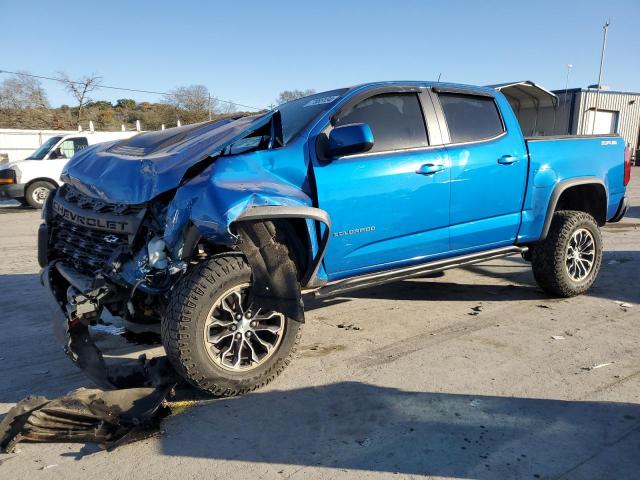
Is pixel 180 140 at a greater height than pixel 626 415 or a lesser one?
greater

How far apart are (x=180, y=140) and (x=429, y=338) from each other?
257cm

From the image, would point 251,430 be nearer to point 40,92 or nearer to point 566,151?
point 566,151

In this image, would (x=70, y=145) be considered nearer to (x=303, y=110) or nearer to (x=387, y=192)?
(x=303, y=110)

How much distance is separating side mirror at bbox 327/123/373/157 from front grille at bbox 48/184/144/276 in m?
1.36

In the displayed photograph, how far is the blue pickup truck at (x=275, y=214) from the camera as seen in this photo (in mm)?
3146

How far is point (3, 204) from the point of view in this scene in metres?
15.7

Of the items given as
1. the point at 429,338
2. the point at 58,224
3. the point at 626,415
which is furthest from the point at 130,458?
the point at 626,415

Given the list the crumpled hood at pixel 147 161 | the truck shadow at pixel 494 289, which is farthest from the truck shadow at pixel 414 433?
the truck shadow at pixel 494 289

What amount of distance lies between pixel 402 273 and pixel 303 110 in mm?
1541

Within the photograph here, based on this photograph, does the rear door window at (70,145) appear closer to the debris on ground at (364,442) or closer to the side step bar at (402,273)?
the side step bar at (402,273)

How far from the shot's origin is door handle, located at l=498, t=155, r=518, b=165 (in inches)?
180

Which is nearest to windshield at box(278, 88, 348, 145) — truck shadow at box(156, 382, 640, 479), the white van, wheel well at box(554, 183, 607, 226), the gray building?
truck shadow at box(156, 382, 640, 479)

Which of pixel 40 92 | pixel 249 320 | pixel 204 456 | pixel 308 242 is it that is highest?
pixel 40 92

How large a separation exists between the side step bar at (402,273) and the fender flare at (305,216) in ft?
0.58
